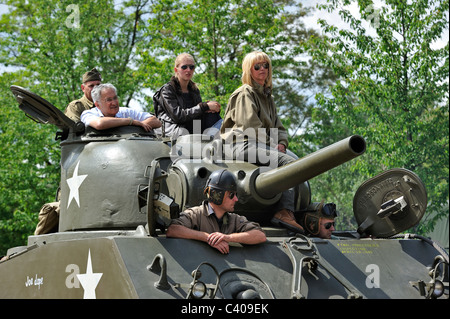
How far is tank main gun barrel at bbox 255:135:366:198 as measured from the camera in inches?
261

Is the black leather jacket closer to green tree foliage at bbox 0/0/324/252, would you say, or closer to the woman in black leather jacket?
the woman in black leather jacket

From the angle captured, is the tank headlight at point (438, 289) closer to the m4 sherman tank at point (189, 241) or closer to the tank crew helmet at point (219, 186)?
the m4 sherman tank at point (189, 241)

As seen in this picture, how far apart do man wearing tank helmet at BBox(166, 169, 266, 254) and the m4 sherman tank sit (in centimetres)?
10

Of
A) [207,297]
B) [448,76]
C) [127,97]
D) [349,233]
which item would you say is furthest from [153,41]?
[207,297]

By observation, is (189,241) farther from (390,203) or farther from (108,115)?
(390,203)

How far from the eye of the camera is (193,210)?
7.36m

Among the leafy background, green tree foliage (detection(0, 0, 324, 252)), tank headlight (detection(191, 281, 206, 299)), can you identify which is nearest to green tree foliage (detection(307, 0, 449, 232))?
the leafy background

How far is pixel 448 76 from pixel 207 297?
42.5ft

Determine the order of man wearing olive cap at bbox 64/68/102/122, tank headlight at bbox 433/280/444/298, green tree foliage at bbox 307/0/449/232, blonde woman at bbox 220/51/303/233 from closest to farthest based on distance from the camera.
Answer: tank headlight at bbox 433/280/444/298 → blonde woman at bbox 220/51/303/233 → man wearing olive cap at bbox 64/68/102/122 → green tree foliage at bbox 307/0/449/232

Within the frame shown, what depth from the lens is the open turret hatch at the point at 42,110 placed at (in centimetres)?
869

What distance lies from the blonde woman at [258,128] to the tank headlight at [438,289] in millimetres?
1635

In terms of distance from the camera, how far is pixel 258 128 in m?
8.80

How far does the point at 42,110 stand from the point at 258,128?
8.63 ft

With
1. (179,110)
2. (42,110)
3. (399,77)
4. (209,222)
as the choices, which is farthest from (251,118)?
(399,77)
